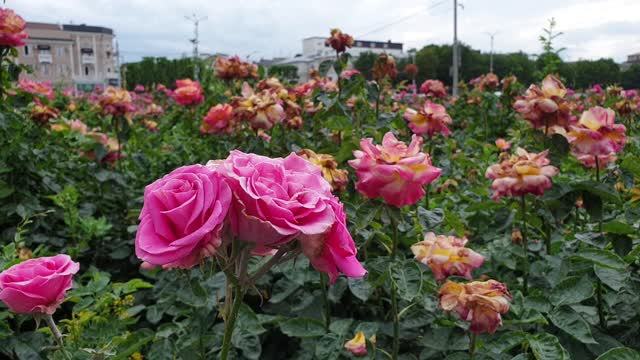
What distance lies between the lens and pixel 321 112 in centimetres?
207

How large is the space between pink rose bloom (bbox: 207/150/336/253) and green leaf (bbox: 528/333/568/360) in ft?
2.20

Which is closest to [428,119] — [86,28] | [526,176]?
[526,176]

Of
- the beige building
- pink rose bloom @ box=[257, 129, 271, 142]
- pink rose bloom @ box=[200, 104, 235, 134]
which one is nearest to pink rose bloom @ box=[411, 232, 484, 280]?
pink rose bloom @ box=[257, 129, 271, 142]

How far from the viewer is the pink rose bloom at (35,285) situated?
91 cm

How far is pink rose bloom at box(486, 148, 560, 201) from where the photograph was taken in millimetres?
1480

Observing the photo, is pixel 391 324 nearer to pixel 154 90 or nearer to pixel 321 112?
pixel 321 112

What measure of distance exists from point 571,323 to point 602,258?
0.19 m

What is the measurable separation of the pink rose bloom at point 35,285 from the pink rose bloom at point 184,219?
36 cm

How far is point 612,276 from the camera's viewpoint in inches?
54.0

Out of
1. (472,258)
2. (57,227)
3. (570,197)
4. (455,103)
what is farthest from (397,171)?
(455,103)

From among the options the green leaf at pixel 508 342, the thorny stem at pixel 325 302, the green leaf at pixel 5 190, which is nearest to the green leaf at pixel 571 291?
the green leaf at pixel 508 342

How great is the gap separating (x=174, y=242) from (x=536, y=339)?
2.80 feet

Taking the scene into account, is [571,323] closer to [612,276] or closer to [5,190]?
[612,276]

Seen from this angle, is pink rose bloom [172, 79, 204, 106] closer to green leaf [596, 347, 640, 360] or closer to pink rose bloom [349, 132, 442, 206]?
pink rose bloom [349, 132, 442, 206]
